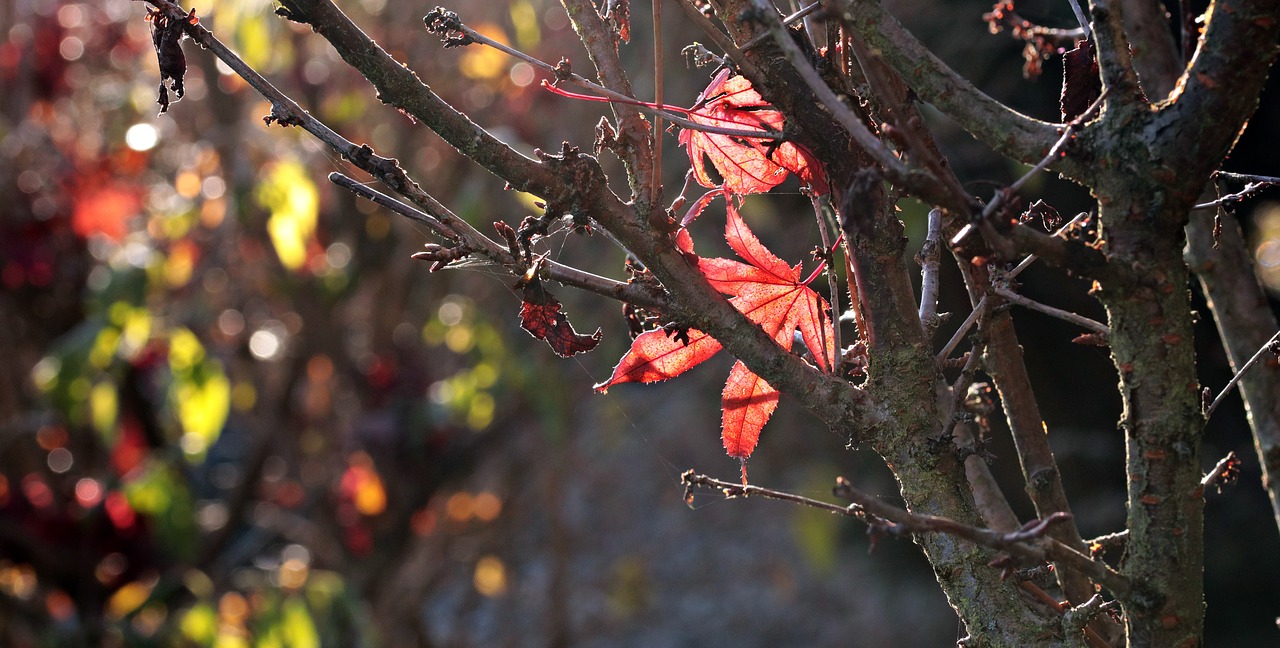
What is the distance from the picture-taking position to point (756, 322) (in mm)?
589

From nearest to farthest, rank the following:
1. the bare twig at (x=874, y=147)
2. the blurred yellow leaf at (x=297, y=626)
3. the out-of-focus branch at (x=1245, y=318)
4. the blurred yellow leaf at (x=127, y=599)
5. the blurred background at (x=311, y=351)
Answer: the bare twig at (x=874, y=147) < the out-of-focus branch at (x=1245, y=318) < the blurred yellow leaf at (x=297, y=626) < the blurred background at (x=311, y=351) < the blurred yellow leaf at (x=127, y=599)

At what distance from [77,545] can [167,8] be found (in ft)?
6.22

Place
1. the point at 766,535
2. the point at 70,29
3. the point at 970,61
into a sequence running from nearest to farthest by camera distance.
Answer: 1. the point at 970,61
2. the point at 70,29
3. the point at 766,535

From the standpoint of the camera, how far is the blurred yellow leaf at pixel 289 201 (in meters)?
1.60

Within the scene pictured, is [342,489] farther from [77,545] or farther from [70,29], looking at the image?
[70,29]

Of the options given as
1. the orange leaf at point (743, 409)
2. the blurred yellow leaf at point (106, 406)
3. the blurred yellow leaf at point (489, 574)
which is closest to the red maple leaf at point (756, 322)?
the orange leaf at point (743, 409)

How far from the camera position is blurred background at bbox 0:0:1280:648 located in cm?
175

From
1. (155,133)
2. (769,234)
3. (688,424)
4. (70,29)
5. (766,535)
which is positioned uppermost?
(769,234)

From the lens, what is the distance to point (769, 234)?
254 centimetres

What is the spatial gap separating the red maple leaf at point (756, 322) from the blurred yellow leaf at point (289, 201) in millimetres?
1168

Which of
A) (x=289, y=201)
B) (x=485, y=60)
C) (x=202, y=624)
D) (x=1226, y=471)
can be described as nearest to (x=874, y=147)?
(x=1226, y=471)

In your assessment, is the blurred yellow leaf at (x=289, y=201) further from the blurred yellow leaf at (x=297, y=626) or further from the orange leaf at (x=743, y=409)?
the orange leaf at (x=743, y=409)

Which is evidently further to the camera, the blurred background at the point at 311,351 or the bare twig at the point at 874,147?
the blurred background at the point at 311,351

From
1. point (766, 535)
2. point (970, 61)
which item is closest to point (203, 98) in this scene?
point (970, 61)
